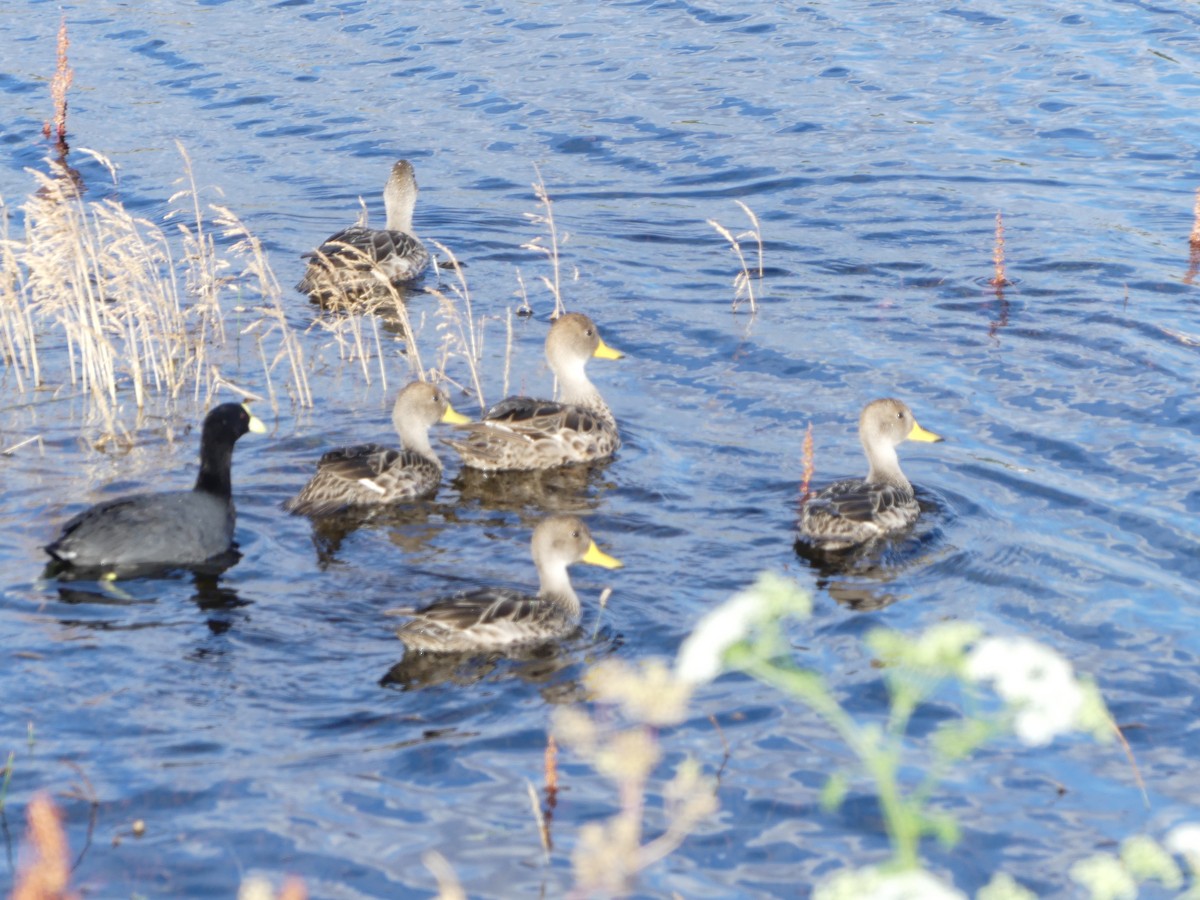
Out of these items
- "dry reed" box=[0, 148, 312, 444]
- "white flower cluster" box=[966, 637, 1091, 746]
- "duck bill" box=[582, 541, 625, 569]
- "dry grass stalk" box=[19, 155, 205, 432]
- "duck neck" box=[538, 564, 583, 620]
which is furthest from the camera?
"dry reed" box=[0, 148, 312, 444]

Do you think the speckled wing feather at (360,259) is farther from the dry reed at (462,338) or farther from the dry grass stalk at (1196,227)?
the dry grass stalk at (1196,227)

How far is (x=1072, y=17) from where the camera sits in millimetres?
22969

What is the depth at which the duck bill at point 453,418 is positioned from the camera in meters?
11.9

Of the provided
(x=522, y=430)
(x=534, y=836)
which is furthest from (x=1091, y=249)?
(x=534, y=836)

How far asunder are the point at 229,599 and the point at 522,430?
2.97 metres

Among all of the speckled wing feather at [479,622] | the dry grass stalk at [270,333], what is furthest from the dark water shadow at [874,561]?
the dry grass stalk at [270,333]

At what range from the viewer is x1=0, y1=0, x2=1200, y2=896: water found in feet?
24.1

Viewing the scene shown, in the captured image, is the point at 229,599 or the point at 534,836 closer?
the point at 534,836

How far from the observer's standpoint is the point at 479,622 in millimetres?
8594

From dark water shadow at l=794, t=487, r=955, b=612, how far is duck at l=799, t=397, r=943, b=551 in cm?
5

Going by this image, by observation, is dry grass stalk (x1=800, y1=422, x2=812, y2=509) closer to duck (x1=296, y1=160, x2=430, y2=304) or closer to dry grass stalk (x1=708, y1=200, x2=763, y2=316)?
dry grass stalk (x1=708, y1=200, x2=763, y2=316)

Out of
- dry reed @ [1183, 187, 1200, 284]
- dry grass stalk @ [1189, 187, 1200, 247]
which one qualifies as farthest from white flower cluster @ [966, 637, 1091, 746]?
dry grass stalk @ [1189, 187, 1200, 247]

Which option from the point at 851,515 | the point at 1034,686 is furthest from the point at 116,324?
the point at 1034,686

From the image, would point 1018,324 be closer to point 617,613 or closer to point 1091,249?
point 1091,249
